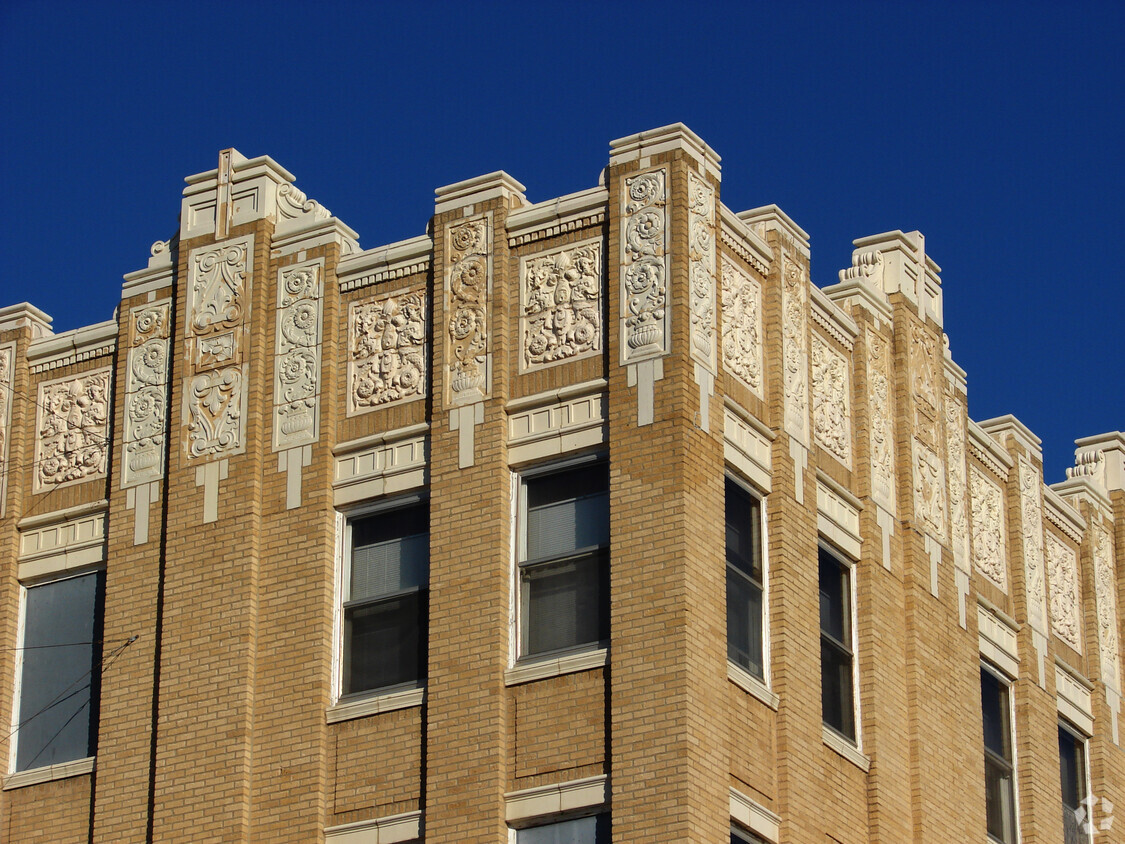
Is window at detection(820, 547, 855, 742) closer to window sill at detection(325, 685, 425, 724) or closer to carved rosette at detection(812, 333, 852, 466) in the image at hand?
carved rosette at detection(812, 333, 852, 466)

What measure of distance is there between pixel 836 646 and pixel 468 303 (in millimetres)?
5595

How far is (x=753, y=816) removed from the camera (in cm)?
2525

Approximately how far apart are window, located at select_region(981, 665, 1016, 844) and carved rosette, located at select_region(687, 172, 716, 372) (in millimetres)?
6865

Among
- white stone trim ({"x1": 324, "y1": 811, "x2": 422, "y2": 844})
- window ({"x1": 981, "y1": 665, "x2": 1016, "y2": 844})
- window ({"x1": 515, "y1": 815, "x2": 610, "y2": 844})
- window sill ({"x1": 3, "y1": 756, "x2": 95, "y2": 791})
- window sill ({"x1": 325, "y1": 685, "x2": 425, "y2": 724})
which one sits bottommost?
window ({"x1": 515, "y1": 815, "x2": 610, "y2": 844})

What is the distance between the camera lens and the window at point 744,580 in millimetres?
26266

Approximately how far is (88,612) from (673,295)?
7.90 meters

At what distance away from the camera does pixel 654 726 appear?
24.4 m

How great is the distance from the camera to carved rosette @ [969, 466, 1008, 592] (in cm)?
3159

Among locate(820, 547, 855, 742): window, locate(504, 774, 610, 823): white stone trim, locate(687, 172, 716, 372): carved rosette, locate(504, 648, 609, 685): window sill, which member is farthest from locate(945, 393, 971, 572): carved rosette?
locate(504, 774, 610, 823): white stone trim

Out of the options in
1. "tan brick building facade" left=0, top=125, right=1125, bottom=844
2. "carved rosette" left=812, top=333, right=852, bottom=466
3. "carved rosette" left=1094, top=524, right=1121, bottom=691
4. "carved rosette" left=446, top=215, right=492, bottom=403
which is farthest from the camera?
"carved rosette" left=1094, top=524, right=1121, bottom=691

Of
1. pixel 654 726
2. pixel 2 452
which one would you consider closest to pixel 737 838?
pixel 654 726

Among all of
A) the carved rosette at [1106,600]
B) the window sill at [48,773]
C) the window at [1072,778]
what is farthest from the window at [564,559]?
the carved rosette at [1106,600]

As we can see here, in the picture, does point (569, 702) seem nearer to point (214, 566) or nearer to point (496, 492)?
point (496, 492)

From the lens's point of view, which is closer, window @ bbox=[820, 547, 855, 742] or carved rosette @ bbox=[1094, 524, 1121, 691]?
window @ bbox=[820, 547, 855, 742]
